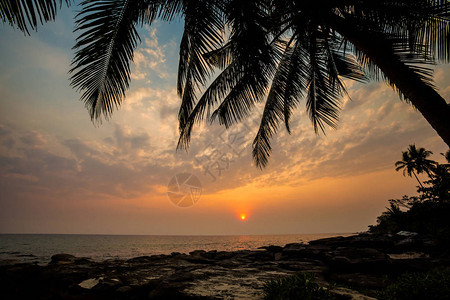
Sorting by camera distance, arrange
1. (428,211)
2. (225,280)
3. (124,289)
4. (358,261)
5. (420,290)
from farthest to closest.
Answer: (428,211)
(358,261)
(124,289)
(225,280)
(420,290)

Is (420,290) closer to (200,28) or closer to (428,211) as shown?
(200,28)

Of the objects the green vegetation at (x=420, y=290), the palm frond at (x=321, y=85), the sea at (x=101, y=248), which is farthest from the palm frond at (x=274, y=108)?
the sea at (x=101, y=248)

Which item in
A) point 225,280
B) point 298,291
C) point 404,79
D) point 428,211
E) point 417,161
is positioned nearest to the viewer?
point 298,291

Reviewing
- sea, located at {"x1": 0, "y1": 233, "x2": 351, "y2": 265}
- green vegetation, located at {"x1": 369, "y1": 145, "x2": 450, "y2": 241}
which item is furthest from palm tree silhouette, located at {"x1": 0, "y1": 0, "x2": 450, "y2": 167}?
sea, located at {"x1": 0, "y1": 233, "x2": 351, "y2": 265}

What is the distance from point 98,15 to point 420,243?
9.37m

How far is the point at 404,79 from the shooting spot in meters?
3.17

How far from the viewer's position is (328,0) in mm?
4066

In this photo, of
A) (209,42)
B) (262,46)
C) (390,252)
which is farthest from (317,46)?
(390,252)

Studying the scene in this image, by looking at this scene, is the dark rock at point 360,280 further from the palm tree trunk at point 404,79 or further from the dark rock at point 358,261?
the palm tree trunk at point 404,79

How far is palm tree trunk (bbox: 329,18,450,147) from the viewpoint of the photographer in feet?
9.37

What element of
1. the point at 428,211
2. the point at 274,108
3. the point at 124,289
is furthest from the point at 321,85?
the point at 428,211

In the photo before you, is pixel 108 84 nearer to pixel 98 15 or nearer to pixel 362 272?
pixel 98 15

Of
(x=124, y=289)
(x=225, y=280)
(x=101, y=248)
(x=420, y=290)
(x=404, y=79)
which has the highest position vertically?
(x=404, y=79)

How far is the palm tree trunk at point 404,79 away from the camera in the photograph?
112 inches
